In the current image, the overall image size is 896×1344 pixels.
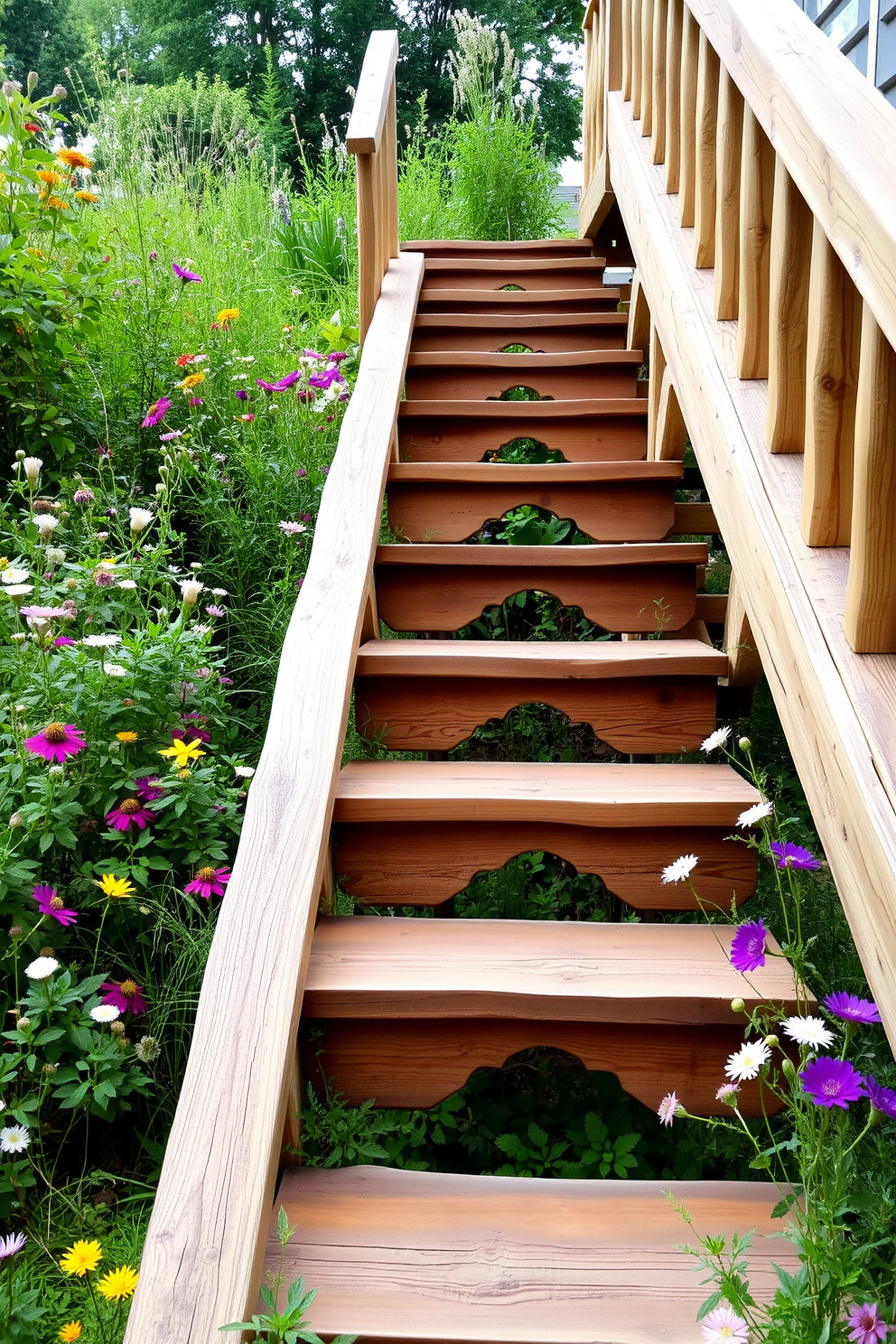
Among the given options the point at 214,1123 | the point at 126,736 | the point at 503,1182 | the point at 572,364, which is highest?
the point at 572,364

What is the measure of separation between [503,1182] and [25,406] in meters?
2.44

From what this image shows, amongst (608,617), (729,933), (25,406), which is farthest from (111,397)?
(729,933)

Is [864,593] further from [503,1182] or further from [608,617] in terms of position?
[608,617]

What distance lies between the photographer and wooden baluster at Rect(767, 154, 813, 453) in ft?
5.78

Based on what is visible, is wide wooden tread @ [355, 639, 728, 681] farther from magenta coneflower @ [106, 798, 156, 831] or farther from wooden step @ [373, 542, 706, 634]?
magenta coneflower @ [106, 798, 156, 831]

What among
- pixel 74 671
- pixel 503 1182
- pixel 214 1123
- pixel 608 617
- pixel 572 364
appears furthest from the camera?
pixel 572 364

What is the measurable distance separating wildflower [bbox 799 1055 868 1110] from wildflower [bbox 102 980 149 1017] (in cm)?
111

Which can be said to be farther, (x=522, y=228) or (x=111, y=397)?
(x=522, y=228)

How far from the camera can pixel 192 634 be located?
2162 millimetres

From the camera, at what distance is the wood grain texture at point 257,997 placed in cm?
128

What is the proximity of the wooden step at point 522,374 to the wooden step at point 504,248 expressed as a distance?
1.20m

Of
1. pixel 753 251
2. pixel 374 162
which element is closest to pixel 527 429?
pixel 374 162

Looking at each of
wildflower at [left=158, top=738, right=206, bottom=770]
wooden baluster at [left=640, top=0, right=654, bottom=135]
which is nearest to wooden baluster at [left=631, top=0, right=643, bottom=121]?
wooden baluster at [left=640, top=0, right=654, bottom=135]

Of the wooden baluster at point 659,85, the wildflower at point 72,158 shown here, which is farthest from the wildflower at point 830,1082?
the wildflower at point 72,158
